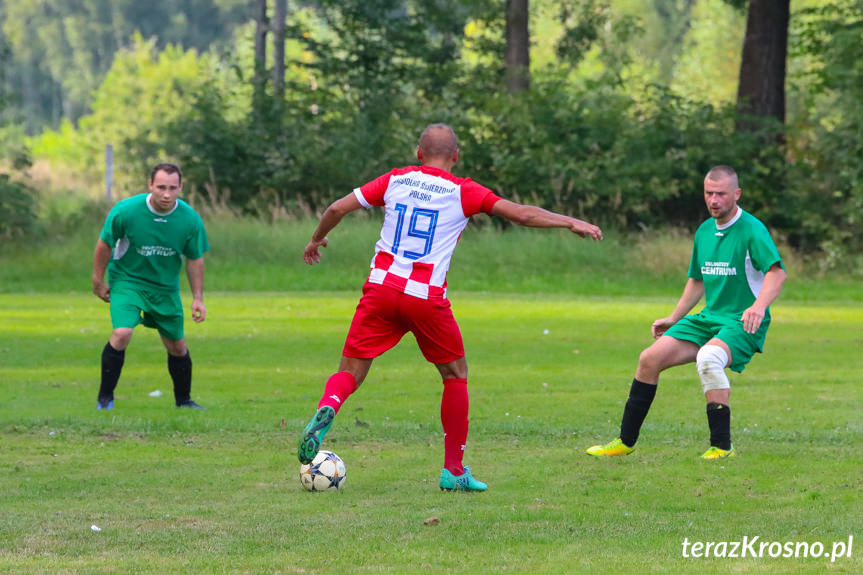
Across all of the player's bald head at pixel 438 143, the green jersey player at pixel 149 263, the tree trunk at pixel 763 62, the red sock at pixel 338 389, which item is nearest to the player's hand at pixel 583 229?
the player's bald head at pixel 438 143

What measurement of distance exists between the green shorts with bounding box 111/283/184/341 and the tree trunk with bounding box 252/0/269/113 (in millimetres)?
26308

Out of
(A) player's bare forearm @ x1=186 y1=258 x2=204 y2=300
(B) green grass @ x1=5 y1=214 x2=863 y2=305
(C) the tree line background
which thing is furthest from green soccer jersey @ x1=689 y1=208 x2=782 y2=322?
(C) the tree line background

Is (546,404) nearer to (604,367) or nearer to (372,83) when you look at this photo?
(604,367)

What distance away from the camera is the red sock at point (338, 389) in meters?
7.75

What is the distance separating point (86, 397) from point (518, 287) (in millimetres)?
15704

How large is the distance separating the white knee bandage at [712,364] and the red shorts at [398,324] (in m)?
1.80

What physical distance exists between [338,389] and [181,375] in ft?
14.7

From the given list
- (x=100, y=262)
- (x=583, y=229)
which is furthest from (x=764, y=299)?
(x=100, y=262)

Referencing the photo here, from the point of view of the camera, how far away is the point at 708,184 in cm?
890

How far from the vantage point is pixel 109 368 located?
1177cm

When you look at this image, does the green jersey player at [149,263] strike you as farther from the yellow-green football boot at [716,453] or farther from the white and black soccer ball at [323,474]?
the yellow-green football boot at [716,453]

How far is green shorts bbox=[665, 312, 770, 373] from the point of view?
8.87 meters

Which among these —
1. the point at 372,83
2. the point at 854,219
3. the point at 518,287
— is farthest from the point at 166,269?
the point at 372,83

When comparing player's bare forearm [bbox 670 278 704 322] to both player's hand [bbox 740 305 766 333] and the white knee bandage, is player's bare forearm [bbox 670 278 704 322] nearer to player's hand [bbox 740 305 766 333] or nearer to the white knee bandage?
the white knee bandage
